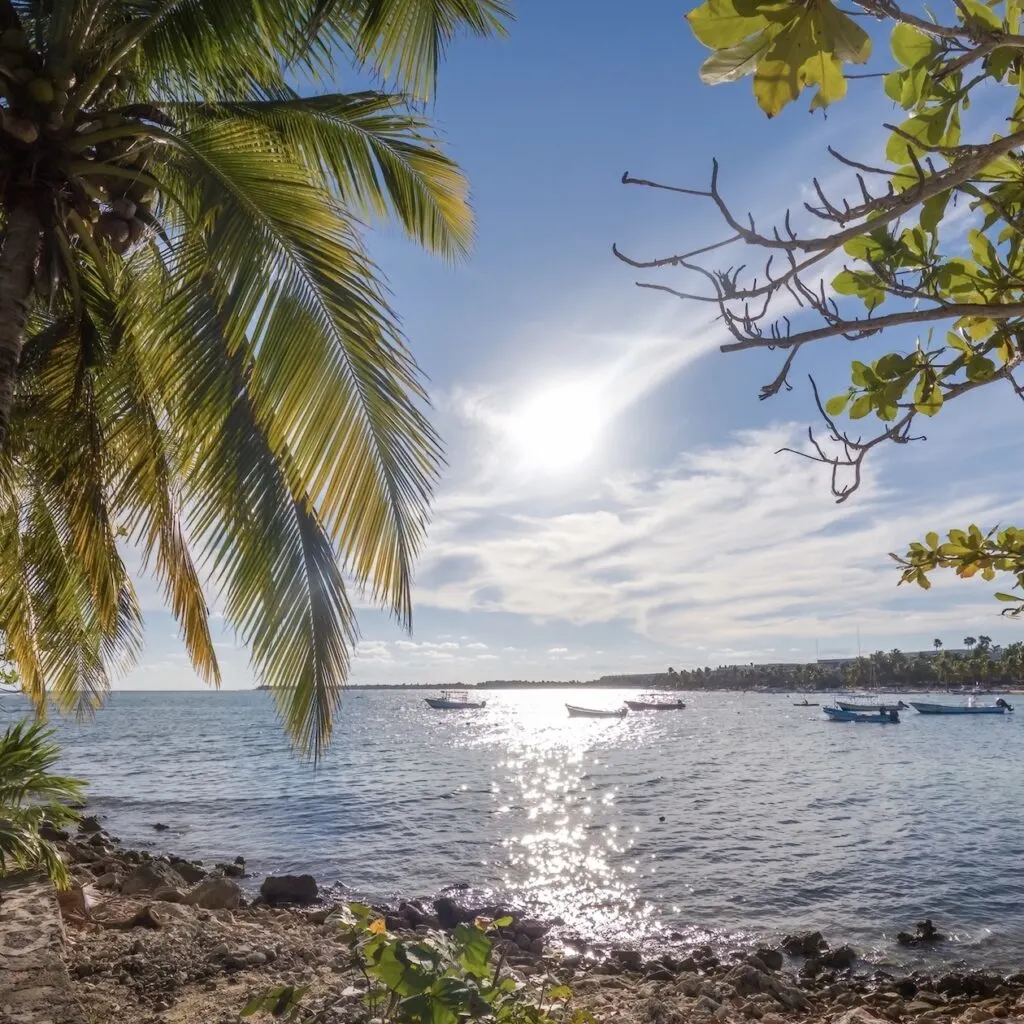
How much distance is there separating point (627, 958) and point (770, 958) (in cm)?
206

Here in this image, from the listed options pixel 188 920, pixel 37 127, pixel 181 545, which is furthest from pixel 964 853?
pixel 37 127

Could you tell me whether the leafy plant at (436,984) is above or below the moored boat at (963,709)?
above

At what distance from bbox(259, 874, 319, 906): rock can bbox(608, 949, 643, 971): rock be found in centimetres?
544

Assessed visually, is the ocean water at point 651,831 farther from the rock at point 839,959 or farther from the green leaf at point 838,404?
the green leaf at point 838,404

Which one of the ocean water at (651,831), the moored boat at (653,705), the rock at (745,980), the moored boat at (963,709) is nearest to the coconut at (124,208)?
the ocean water at (651,831)

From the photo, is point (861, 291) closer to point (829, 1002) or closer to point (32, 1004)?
point (32, 1004)

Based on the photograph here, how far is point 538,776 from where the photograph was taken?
36.0 m

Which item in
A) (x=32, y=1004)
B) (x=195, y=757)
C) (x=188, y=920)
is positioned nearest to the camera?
(x=32, y=1004)

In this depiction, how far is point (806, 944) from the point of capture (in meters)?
11.2

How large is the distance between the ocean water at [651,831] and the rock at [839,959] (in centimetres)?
57

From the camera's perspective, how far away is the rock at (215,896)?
1145 cm

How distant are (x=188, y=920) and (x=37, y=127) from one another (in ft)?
28.6

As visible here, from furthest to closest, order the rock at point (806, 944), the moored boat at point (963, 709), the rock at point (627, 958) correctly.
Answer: the moored boat at point (963, 709) < the rock at point (806, 944) < the rock at point (627, 958)

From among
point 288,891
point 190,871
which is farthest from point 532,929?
point 190,871
